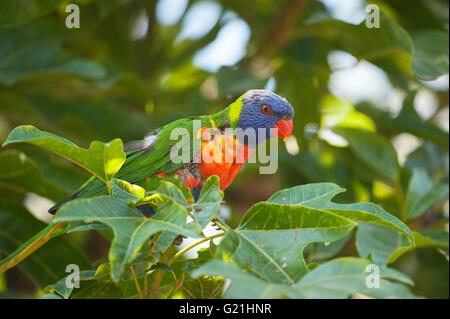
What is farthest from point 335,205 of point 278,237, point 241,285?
point 241,285

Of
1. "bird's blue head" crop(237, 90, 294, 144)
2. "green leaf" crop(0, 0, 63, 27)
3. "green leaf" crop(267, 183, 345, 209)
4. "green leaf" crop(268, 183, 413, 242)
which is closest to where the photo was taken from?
"green leaf" crop(268, 183, 413, 242)

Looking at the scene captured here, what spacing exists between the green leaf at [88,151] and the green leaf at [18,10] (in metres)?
1.24

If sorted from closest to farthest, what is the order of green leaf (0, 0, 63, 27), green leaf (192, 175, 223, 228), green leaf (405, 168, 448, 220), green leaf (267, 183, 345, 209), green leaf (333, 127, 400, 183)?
green leaf (192, 175, 223, 228) → green leaf (267, 183, 345, 209) → green leaf (0, 0, 63, 27) → green leaf (405, 168, 448, 220) → green leaf (333, 127, 400, 183)

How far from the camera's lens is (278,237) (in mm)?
1293

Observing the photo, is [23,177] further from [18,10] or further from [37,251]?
[18,10]

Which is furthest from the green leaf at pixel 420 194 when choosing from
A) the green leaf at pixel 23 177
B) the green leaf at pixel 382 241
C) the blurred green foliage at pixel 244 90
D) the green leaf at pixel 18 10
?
the green leaf at pixel 18 10

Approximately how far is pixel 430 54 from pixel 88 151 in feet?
6.35

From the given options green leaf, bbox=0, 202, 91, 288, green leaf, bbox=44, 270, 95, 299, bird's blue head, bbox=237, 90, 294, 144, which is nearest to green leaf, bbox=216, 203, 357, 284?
green leaf, bbox=44, 270, 95, 299

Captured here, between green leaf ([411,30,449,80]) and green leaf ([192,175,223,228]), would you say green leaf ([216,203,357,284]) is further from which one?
green leaf ([411,30,449,80])

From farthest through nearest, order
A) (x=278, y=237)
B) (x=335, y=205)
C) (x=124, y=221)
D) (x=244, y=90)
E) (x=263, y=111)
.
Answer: (x=244, y=90) < (x=263, y=111) < (x=335, y=205) < (x=278, y=237) < (x=124, y=221)

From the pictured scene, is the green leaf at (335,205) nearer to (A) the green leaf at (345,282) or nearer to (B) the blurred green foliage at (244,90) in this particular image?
(A) the green leaf at (345,282)

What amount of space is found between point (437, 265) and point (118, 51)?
2518 millimetres

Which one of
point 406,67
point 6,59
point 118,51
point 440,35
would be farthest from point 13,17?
point 406,67

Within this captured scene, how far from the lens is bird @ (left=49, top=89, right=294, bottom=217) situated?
1.89 m
